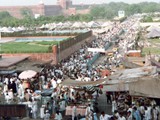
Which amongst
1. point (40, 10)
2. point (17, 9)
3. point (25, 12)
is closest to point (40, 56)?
point (25, 12)

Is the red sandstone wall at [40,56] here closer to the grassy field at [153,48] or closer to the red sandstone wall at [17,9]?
the grassy field at [153,48]

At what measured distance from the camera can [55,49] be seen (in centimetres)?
2355

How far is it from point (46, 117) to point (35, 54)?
41.8 ft

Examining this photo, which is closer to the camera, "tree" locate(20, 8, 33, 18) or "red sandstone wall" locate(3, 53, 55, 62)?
"red sandstone wall" locate(3, 53, 55, 62)

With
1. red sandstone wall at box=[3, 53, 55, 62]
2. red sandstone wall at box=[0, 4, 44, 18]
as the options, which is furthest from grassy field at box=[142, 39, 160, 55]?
red sandstone wall at box=[0, 4, 44, 18]

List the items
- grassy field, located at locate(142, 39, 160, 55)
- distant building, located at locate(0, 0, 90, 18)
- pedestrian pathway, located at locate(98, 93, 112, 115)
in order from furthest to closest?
distant building, located at locate(0, 0, 90, 18)
grassy field, located at locate(142, 39, 160, 55)
pedestrian pathway, located at locate(98, 93, 112, 115)

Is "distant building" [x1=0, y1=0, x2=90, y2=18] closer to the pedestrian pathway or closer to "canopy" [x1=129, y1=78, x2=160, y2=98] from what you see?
the pedestrian pathway

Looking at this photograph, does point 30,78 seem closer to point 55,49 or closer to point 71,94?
point 71,94

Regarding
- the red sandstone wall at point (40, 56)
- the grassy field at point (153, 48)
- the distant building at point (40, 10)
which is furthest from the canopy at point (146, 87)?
the distant building at point (40, 10)

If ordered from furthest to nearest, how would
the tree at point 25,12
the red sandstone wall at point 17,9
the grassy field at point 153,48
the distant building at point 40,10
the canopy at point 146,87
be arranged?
the distant building at point 40,10 < the red sandstone wall at point 17,9 < the tree at point 25,12 < the grassy field at point 153,48 < the canopy at point 146,87

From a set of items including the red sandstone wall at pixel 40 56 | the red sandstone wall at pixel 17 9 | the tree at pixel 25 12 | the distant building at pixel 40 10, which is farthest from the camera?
the distant building at pixel 40 10

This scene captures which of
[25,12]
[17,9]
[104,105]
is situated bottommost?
[25,12]

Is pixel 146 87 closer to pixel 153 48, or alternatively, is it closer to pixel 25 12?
pixel 153 48

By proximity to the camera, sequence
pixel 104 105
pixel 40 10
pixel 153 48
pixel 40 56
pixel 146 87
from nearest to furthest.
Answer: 1. pixel 146 87
2. pixel 104 105
3. pixel 40 56
4. pixel 153 48
5. pixel 40 10
